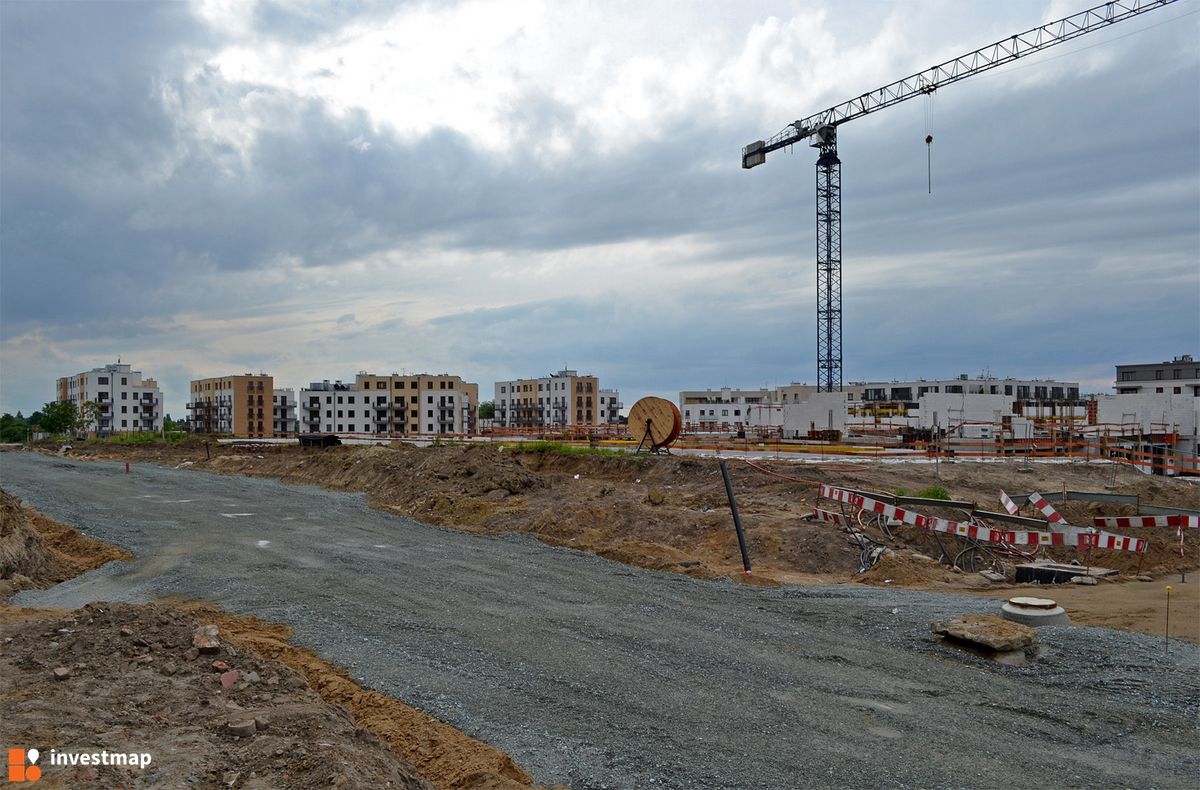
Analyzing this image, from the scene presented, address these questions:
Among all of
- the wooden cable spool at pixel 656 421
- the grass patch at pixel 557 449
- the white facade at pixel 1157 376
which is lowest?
the grass patch at pixel 557 449

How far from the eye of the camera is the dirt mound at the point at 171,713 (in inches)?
228

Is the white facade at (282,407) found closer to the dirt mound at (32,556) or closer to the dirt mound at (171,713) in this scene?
the dirt mound at (32,556)

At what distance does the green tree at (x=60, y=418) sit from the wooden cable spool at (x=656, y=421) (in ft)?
420

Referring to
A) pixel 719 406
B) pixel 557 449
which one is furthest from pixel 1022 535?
pixel 719 406

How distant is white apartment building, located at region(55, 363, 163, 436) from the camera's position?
477 feet

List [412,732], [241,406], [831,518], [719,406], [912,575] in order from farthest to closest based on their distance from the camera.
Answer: [241,406], [719,406], [831,518], [912,575], [412,732]

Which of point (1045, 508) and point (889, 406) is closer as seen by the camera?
point (1045, 508)

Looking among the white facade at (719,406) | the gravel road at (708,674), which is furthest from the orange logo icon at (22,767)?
the white facade at (719,406)

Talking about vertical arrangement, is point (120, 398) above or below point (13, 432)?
above

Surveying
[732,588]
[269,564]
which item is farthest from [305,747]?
[269,564]

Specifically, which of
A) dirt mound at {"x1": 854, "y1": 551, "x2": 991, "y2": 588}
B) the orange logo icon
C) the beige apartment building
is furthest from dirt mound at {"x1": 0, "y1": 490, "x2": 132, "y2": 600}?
the beige apartment building

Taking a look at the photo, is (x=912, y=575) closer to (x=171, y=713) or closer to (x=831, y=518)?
(x=831, y=518)

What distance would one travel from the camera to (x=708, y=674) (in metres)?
9.38

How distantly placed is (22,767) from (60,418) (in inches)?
5841
